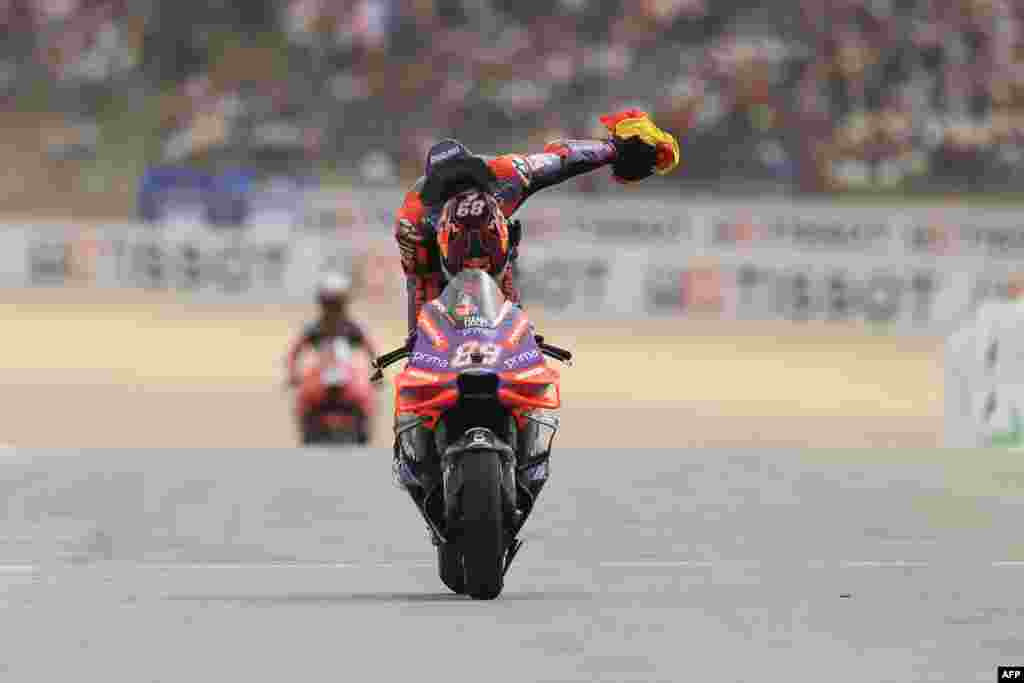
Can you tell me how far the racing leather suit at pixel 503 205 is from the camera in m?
8.66

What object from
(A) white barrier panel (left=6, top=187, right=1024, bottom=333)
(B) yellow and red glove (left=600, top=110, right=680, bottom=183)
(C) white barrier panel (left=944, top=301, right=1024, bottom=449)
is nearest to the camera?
(B) yellow and red glove (left=600, top=110, right=680, bottom=183)

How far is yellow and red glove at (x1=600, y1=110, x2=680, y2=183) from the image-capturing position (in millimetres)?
9406

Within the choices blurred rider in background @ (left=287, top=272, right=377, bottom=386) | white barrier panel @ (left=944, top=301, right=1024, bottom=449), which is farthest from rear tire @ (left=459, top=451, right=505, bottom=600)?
blurred rider in background @ (left=287, top=272, right=377, bottom=386)

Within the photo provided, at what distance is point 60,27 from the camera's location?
40.4 meters

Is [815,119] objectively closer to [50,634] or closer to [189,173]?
[189,173]

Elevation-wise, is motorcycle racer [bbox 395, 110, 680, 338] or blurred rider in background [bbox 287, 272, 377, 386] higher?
motorcycle racer [bbox 395, 110, 680, 338]

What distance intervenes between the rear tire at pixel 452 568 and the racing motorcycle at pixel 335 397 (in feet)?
31.3

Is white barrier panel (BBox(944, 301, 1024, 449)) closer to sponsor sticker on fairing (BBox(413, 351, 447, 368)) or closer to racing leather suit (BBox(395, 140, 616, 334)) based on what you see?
racing leather suit (BBox(395, 140, 616, 334))

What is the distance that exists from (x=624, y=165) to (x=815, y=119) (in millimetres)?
27066

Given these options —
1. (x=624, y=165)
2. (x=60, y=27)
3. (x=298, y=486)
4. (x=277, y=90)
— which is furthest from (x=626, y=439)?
(x=60, y=27)

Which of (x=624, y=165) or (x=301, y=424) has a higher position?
(x=624, y=165)

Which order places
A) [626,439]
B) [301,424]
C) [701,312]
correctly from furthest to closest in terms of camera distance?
[701,312] < [626,439] < [301,424]

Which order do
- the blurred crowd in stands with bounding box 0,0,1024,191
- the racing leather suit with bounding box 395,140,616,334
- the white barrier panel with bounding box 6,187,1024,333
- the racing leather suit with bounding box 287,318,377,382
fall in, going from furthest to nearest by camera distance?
the blurred crowd in stands with bounding box 0,0,1024,191
the white barrier panel with bounding box 6,187,1024,333
the racing leather suit with bounding box 287,318,377,382
the racing leather suit with bounding box 395,140,616,334

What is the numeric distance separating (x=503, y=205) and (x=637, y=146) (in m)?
0.84
